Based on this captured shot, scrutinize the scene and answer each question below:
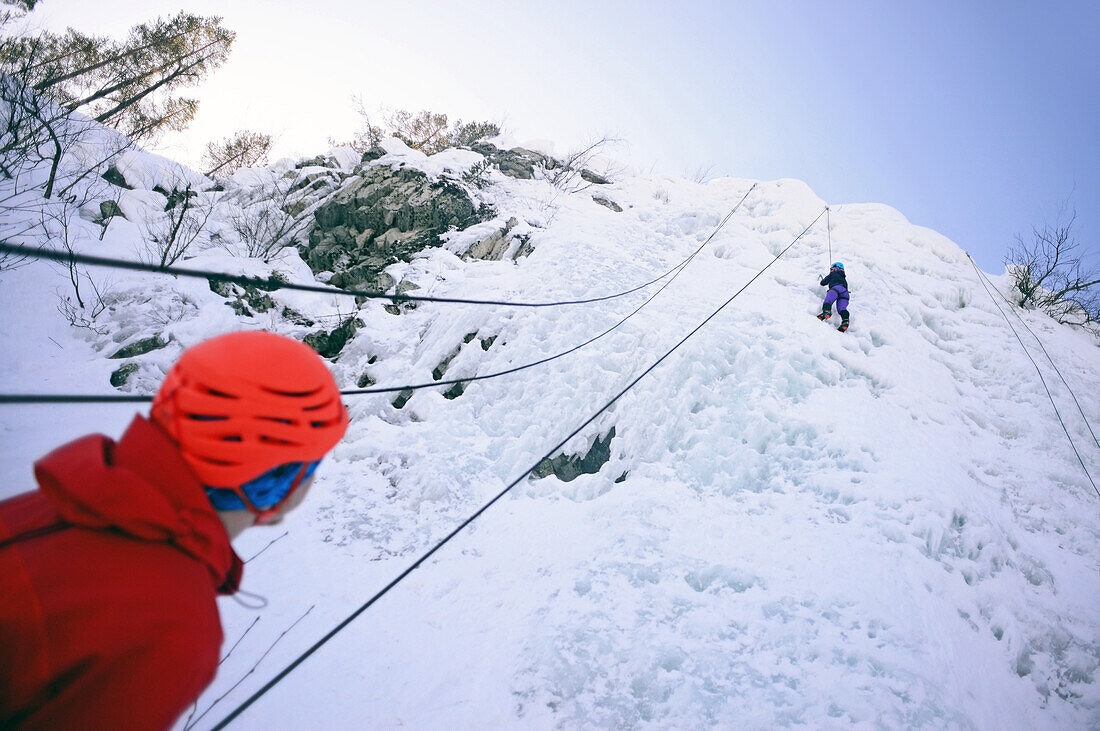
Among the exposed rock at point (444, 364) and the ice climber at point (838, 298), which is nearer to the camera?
the exposed rock at point (444, 364)

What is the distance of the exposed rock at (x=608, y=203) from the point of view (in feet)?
34.7

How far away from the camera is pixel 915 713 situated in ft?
8.26

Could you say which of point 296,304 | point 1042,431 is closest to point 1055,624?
point 1042,431

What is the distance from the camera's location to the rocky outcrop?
28.3 ft

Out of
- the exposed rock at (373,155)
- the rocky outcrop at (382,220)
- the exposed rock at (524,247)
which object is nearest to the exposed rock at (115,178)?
the rocky outcrop at (382,220)

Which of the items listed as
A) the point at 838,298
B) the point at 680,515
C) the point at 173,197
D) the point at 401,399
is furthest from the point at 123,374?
the point at 838,298

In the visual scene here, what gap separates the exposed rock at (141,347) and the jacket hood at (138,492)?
6.19m

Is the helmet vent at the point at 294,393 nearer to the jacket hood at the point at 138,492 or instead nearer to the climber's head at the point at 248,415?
the climber's head at the point at 248,415

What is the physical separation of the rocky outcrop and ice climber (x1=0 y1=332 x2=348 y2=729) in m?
7.81

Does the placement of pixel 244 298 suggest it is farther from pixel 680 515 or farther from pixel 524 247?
pixel 680 515

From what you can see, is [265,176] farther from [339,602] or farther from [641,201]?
[339,602]

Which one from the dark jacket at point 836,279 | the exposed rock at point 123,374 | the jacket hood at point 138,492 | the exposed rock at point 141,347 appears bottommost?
the exposed rock at point 123,374

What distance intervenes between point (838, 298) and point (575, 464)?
14.5 feet

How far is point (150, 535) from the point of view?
786mm
